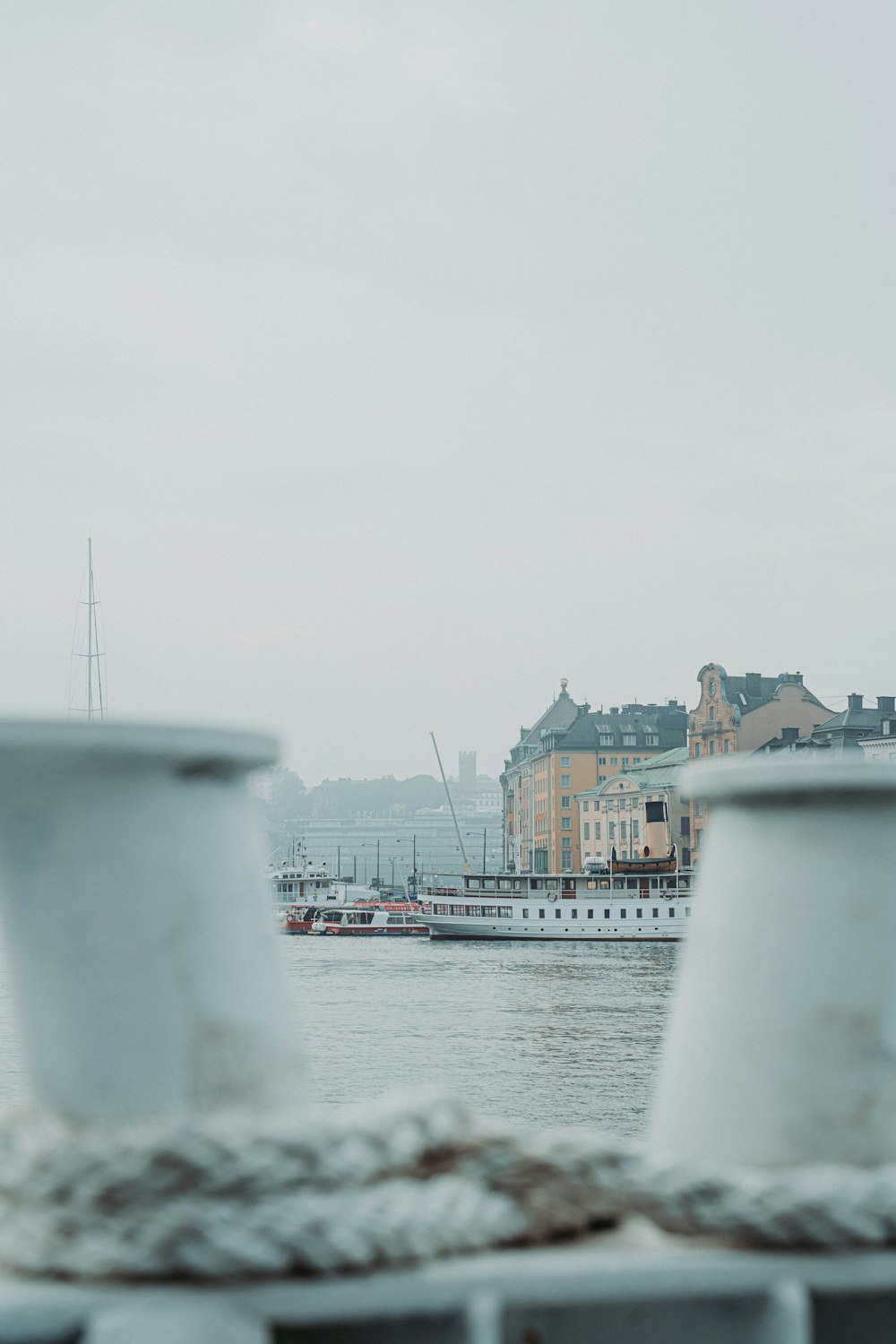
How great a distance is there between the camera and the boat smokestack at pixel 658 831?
87444 mm

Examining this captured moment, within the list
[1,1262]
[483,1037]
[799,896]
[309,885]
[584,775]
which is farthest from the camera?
[584,775]

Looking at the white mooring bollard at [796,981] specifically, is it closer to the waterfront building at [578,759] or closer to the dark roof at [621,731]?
the waterfront building at [578,759]

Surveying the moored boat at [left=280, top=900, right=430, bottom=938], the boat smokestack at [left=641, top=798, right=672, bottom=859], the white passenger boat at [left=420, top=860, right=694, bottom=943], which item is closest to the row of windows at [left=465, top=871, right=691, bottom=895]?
the white passenger boat at [left=420, top=860, right=694, bottom=943]

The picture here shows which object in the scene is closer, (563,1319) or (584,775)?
(563,1319)

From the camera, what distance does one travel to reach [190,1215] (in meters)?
1.88

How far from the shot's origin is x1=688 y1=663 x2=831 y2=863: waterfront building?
90.7 m

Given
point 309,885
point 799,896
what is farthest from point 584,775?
point 799,896

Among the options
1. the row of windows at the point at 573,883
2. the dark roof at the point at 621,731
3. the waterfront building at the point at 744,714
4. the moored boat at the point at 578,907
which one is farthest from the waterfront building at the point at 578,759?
the moored boat at the point at 578,907

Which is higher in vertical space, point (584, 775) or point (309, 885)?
point (584, 775)

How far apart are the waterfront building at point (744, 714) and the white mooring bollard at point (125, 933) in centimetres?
8781

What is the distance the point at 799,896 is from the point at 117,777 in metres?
1.20

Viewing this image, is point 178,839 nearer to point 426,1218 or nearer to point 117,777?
point 117,777

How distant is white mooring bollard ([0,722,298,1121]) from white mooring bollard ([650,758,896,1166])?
30.3 inches

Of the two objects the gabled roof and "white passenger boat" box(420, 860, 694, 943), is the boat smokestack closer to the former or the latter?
"white passenger boat" box(420, 860, 694, 943)
